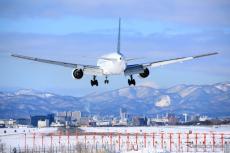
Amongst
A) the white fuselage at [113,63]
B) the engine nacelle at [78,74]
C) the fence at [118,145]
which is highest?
the white fuselage at [113,63]

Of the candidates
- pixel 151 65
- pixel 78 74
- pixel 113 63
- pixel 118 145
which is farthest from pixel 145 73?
pixel 118 145

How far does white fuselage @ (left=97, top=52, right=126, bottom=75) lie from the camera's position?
95350 millimetres

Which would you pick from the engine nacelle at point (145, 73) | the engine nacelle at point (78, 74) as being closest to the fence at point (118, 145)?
the engine nacelle at point (145, 73)

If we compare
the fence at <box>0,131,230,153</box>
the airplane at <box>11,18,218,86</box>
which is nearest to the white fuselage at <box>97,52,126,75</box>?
the airplane at <box>11,18,218,86</box>

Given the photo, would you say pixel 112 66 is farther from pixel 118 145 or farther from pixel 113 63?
pixel 118 145

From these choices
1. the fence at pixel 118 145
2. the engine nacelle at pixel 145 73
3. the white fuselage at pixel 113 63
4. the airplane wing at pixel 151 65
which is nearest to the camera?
the white fuselage at pixel 113 63

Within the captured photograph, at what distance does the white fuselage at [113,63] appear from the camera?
95.3m

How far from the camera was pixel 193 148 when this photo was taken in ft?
401

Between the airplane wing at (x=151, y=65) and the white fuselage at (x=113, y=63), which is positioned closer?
the white fuselage at (x=113, y=63)

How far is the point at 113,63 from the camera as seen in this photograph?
95750mm

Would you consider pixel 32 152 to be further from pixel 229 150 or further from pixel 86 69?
pixel 229 150

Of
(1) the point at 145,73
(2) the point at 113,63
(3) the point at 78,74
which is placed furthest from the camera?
(1) the point at 145,73

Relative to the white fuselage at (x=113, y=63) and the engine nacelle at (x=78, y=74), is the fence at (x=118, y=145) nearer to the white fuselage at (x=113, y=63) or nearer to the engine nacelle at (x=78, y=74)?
the engine nacelle at (x=78, y=74)

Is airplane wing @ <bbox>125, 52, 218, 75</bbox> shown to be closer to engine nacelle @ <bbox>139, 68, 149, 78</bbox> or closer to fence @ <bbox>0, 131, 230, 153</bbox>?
engine nacelle @ <bbox>139, 68, 149, 78</bbox>
